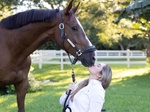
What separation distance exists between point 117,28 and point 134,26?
13.6 ft

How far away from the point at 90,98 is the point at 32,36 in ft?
3.96

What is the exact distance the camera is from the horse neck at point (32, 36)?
10.8 ft

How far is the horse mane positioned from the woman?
0.89m

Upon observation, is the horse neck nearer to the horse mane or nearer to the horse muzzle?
the horse mane

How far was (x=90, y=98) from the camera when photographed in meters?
2.56

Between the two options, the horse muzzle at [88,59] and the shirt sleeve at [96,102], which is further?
the horse muzzle at [88,59]

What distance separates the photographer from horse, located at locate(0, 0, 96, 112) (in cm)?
312

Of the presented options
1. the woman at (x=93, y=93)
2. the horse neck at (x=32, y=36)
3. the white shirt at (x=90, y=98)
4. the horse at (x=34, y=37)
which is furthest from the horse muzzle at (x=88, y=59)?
the horse neck at (x=32, y=36)

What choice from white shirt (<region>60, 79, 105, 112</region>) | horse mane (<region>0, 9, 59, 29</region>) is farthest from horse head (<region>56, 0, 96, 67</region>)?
white shirt (<region>60, 79, 105, 112</region>)

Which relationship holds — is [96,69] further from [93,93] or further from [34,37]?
[34,37]

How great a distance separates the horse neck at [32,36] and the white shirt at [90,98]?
91 cm

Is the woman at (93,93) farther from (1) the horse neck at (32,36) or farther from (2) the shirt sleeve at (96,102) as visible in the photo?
(1) the horse neck at (32,36)

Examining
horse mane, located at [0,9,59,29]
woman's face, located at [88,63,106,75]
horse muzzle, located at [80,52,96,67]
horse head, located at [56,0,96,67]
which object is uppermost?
horse mane, located at [0,9,59,29]

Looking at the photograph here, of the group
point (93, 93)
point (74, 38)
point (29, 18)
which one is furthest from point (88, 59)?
point (29, 18)
